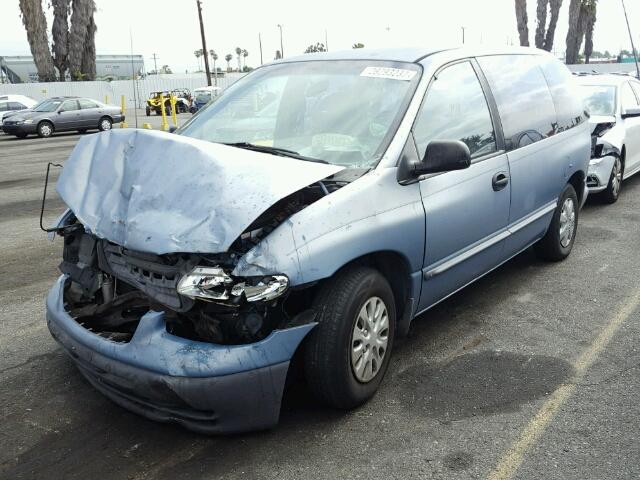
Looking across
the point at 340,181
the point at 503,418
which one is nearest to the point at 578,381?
the point at 503,418

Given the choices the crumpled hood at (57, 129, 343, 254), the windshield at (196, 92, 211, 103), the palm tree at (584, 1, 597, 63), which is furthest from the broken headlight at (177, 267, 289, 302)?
the palm tree at (584, 1, 597, 63)

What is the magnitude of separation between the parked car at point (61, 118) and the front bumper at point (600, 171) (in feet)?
69.7

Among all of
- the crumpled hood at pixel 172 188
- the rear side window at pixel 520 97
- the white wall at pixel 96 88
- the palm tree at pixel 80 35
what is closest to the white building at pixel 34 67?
the white wall at pixel 96 88

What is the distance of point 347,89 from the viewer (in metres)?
4.04

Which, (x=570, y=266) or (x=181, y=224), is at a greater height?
(x=181, y=224)

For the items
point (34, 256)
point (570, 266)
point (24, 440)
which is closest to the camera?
point (24, 440)

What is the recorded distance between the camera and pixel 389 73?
402cm

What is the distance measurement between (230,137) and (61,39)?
4028 cm

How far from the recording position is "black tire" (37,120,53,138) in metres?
24.5

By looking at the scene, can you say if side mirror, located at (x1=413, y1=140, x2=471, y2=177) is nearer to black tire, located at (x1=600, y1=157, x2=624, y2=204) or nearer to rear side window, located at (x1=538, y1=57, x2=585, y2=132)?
rear side window, located at (x1=538, y1=57, x2=585, y2=132)

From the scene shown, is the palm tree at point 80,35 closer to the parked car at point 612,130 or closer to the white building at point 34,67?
the white building at point 34,67

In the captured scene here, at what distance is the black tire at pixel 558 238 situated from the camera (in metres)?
5.67

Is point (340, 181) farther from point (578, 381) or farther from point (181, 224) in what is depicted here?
point (578, 381)

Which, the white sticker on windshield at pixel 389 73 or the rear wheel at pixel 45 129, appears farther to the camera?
the rear wheel at pixel 45 129
